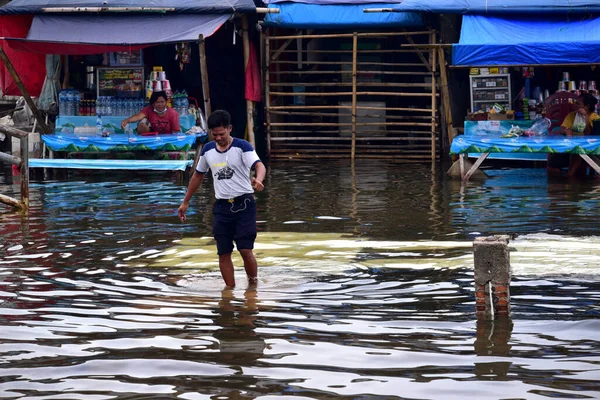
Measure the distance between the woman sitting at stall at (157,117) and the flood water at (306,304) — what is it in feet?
11.7

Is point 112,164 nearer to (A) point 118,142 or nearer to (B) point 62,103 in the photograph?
(A) point 118,142

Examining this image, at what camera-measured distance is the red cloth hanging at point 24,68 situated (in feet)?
59.6

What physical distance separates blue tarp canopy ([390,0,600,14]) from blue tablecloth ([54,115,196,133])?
4.23 meters

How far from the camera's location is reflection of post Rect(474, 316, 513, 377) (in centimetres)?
626

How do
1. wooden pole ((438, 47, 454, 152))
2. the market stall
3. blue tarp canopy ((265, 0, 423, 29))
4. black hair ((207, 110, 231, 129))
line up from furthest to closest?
blue tarp canopy ((265, 0, 423, 29)), wooden pole ((438, 47, 454, 152)), the market stall, black hair ((207, 110, 231, 129))

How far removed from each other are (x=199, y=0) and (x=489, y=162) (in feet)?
20.8

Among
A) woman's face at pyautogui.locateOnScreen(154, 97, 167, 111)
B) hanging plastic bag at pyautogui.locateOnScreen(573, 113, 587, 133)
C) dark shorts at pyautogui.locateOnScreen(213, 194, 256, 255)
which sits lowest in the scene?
dark shorts at pyautogui.locateOnScreen(213, 194, 256, 255)

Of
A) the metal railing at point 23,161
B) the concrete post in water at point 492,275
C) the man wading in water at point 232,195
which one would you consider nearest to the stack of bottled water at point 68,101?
the metal railing at point 23,161

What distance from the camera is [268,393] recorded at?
5.89 meters

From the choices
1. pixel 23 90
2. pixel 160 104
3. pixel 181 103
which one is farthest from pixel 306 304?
pixel 23 90

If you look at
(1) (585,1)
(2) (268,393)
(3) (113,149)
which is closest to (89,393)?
(2) (268,393)

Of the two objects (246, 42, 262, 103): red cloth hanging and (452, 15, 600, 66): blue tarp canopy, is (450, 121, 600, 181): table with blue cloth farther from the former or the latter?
(246, 42, 262, 103): red cloth hanging

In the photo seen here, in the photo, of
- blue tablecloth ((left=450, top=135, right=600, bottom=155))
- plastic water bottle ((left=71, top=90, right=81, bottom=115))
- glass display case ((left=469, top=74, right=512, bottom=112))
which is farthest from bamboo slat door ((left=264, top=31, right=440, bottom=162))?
plastic water bottle ((left=71, top=90, right=81, bottom=115))

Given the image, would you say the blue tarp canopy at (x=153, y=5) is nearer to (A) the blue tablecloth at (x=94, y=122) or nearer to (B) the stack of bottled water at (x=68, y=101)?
(B) the stack of bottled water at (x=68, y=101)
